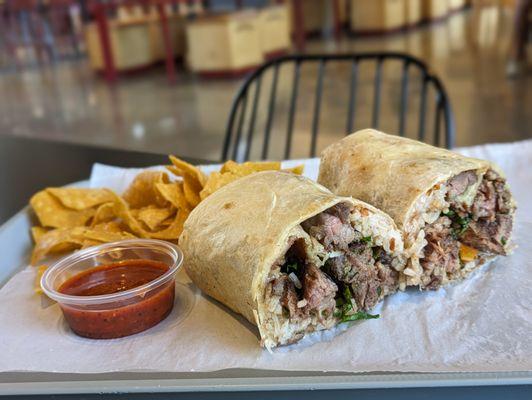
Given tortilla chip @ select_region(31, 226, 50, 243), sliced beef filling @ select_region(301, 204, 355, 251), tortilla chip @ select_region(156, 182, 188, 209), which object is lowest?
tortilla chip @ select_region(31, 226, 50, 243)

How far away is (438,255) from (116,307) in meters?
0.76

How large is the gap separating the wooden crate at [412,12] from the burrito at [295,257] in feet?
41.0

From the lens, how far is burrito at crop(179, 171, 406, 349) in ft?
3.89

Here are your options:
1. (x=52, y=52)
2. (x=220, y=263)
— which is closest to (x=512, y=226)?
(x=220, y=263)

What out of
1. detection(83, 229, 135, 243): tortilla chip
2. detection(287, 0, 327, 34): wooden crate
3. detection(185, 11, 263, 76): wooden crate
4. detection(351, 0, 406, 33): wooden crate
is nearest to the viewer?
detection(83, 229, 135, 243): tortilla chip

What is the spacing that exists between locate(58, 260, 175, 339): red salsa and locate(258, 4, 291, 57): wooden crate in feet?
27.4

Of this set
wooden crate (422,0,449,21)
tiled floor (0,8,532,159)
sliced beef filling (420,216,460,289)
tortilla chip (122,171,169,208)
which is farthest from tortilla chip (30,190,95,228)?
wooden crate (422,0,449,21)

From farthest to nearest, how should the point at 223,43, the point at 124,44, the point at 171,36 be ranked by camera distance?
the point at 171,36 < the point at 124,44 < the point at 223,43

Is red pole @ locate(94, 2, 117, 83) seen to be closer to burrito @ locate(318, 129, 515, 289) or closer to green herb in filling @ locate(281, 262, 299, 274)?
burrito @ locate(318, 129, 515, 289)

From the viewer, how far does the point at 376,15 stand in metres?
12.2

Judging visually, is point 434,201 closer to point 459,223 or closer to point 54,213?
point 459,223

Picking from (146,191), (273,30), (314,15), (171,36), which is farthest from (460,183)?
(314,15)

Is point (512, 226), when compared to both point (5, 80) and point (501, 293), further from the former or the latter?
point (5, 80)

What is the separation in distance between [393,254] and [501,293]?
0.89 ft
